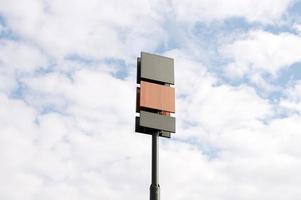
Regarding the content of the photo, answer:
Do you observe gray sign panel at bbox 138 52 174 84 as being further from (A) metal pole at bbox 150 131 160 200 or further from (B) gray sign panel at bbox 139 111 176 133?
(A) metal pole at bbox 150 131 160 200

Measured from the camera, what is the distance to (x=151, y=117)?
14719mm

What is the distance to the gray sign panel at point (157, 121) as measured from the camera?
572 inches

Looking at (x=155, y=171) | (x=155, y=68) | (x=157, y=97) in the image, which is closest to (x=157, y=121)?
(x=157, y=97)

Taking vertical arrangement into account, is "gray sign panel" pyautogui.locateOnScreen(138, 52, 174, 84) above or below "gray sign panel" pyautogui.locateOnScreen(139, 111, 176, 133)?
above

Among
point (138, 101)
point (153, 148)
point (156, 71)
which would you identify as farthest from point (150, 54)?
point (153, 148)

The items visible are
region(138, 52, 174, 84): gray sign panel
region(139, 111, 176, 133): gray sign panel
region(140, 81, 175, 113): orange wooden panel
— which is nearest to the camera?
region(139, 111, 176, 133): gray sign panel

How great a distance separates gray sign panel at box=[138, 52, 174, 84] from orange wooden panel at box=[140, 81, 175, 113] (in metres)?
0.24

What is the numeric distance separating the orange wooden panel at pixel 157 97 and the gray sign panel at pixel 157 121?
9.1 inches

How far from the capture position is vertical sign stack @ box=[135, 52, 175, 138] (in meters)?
14.7

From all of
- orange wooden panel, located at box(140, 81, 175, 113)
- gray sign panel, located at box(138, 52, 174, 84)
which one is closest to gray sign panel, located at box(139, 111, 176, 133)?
orange wooden panel, located at box(140, 81, 175, 113)

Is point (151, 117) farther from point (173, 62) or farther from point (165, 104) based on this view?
point (173, 62)

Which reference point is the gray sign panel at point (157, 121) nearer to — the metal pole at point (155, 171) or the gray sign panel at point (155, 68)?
the metal pole at point (155, 171)

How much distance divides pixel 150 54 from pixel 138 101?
1558 millimetres

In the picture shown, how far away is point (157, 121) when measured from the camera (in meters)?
14.7
